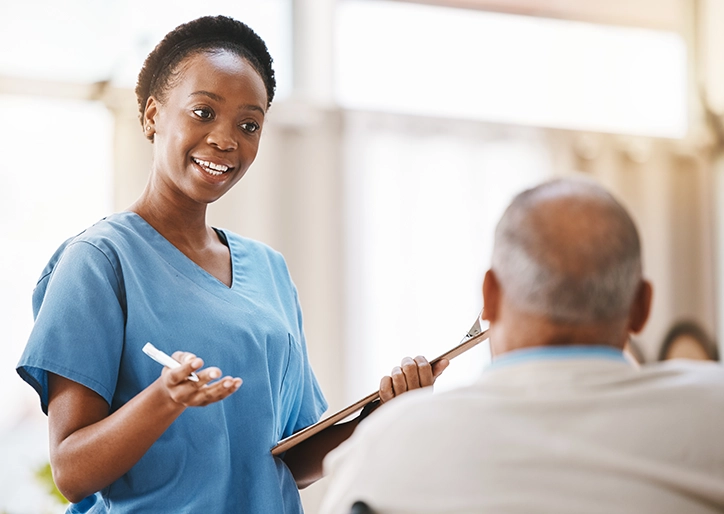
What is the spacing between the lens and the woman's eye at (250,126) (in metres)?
1.56

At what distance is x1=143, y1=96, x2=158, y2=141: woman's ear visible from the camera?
158 centimetres

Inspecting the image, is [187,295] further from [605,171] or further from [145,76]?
[605,171]

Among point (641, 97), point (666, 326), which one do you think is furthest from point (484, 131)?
point (666, 326)

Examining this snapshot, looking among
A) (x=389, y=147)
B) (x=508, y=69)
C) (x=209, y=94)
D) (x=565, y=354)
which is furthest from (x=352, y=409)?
(x=508, y=69)

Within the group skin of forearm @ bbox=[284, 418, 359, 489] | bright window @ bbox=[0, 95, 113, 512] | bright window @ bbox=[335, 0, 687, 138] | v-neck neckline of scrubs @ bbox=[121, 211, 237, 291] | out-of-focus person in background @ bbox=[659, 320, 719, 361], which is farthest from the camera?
out-of-focus person in background @ bbox=[659, 320, 719, 361]

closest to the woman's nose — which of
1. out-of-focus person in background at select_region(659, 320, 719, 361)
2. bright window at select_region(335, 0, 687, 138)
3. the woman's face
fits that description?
the woman's face

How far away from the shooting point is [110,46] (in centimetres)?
335

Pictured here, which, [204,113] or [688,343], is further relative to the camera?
[688,343]

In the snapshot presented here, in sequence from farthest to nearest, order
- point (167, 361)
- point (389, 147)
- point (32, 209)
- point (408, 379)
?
point (389, 147) < point (32, 209) < point (408, 379) < point (167, 361)

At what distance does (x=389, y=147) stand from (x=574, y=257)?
9.02 feet

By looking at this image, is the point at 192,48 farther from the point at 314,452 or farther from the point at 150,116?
the point at 314,452

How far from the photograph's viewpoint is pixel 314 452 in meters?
1.62

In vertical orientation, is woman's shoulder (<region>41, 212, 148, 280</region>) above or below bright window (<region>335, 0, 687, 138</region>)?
below

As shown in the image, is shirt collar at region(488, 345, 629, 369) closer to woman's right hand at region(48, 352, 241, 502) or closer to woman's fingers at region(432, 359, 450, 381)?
woman's right hand at region(48, 352, 241, 502)
